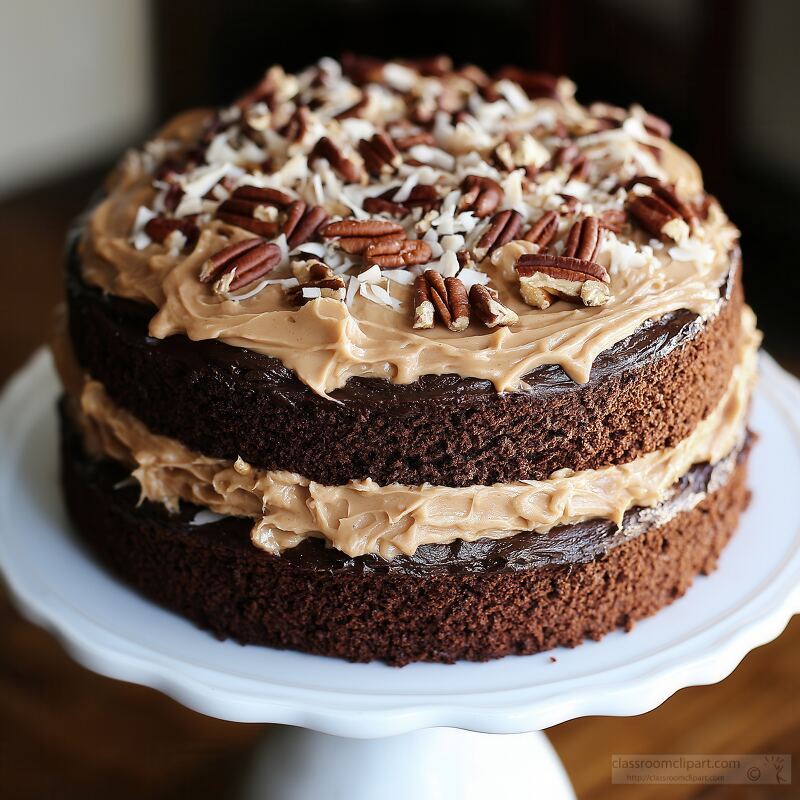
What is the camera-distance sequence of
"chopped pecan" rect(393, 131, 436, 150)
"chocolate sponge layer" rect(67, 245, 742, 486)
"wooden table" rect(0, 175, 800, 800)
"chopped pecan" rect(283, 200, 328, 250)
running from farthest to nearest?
"wooden table" rect(0, 175, 800, 800), "chopped pecan" rect(393, 131, 436, 150), "chopped pecan" rect(283, 200, 328, 250), "chocolate sponge layer" rect(67, 245, 742, 486)

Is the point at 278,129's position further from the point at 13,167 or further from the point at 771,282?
the point at 13,167

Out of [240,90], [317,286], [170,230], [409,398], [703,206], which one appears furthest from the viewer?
[240,90]

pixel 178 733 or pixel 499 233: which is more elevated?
pixel 499 233

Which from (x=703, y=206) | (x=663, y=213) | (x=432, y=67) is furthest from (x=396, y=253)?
(x=432, y=67)

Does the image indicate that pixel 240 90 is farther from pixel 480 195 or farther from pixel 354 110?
pixel 480 195

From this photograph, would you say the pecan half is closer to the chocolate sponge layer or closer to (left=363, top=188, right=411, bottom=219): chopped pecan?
the chocolate sponge layer

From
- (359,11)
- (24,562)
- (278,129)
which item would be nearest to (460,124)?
(278,129)

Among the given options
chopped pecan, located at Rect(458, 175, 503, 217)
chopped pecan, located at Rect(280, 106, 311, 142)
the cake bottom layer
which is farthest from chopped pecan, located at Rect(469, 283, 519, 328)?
chopped pecan, located at Rect(280, 106, 311, 142)
